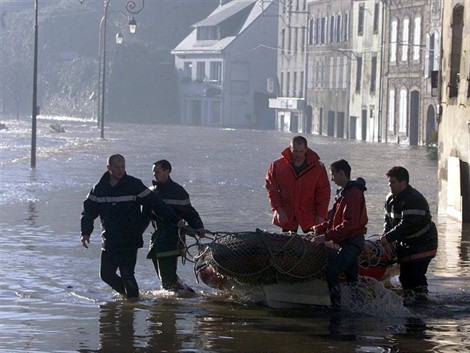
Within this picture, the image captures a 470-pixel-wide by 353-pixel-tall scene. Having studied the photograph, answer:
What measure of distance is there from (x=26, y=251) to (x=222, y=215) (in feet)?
23.1

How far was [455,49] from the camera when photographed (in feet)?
85.1

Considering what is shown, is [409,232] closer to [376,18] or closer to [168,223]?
[168,223]

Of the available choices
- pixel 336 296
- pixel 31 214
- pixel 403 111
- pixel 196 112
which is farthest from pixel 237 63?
pixel 336 296

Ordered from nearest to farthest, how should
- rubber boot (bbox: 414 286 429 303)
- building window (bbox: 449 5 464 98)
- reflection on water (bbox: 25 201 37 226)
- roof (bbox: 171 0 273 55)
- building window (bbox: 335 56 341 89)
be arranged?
rubber boot (bbox: 414 286 429 303)
reflection on water (bbox: 25 201 37 226)
building window (bbox: 449 5 464 98)
building window (bbox: 335 56 341 89)
roof (bbox: 171 0 273 55)

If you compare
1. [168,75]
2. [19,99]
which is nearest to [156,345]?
[168,75]

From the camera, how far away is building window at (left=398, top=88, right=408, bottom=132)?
7256 cm

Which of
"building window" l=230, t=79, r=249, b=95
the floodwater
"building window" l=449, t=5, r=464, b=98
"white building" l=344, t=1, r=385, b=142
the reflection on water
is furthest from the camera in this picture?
"building window" l=230, t=79, r=249, b=95

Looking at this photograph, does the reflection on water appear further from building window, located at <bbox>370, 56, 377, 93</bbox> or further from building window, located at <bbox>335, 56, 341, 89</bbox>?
building window, located at <bbox>335, 56, 341, 89</bbox>

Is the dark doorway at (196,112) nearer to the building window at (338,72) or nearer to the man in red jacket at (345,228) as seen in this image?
the building window at (338,72)

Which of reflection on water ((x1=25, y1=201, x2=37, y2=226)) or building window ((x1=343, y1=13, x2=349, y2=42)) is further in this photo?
building window ((x1=343, y1=13, x2=349, y2=42))

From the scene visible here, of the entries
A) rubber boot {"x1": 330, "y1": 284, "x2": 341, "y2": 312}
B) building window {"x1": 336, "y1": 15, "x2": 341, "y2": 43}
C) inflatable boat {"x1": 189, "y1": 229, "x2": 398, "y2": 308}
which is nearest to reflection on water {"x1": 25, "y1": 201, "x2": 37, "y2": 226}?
inflatable boat {"x1": 189, "y1": 229, "x2": 398, "y2": 308}

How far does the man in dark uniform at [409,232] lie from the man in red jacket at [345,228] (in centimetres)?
73

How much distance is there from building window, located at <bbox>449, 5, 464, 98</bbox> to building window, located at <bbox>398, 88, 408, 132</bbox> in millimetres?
46631

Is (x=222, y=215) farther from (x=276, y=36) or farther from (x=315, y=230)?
(x=276, y=36)
